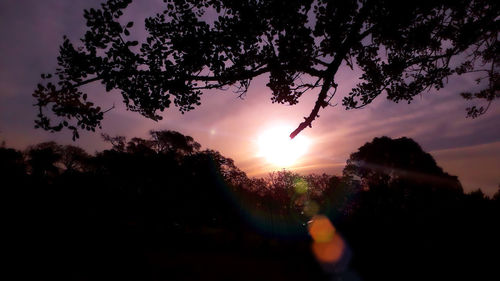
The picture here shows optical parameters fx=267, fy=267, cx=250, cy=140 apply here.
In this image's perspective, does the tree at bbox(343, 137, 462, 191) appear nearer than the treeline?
No

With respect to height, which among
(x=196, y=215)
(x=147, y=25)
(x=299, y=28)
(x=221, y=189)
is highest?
(x=147, y=25)

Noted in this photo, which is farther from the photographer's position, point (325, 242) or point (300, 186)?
point (300, 186)

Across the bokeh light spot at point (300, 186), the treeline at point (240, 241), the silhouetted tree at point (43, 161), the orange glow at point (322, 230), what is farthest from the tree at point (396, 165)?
the silhouetted tree at point (43, 161)

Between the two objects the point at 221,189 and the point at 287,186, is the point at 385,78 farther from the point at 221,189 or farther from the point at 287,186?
the point at 287,186

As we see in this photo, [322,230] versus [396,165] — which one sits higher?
[396,165]

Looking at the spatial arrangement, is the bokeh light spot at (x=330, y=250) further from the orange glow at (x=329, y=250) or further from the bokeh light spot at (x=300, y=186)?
the bokeh light spot at (x=300, y=186)

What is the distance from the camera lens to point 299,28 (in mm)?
5965

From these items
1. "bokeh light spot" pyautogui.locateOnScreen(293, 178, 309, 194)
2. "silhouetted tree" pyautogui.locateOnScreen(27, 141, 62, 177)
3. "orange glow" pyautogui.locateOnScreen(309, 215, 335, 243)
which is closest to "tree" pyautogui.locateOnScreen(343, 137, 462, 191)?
"bokeh light spot" pyautogui.locateOnScreen(293, 178, 309, 194)

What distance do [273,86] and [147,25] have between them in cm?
346

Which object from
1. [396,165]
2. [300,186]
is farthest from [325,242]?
[300,186]

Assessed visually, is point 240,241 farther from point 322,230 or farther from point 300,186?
point 300,186

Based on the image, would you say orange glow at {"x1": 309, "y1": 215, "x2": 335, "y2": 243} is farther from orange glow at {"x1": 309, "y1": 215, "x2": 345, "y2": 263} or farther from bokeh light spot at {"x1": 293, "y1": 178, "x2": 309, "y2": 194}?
bokeh light spot at {"x1": 293, "y1": 178, "x2": 309, "y2": 194}

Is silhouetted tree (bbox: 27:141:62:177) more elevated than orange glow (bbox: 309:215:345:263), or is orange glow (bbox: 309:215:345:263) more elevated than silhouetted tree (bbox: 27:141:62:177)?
silhouetted tree (bbox: 27:141:62:177)

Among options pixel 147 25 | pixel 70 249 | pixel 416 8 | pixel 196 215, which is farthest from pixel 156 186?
pixel 416 8
